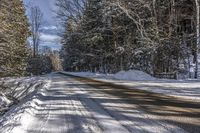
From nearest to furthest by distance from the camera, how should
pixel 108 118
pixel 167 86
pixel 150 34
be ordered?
pixel 108 118, pixel 167 86, pixel 150 34

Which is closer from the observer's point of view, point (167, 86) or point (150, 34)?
point (167, 86)

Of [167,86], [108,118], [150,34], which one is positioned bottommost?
[108,118]

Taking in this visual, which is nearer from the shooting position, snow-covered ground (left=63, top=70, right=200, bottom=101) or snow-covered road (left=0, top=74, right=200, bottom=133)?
snow-covered road (left=0, top=74, right=200, bottom=133)

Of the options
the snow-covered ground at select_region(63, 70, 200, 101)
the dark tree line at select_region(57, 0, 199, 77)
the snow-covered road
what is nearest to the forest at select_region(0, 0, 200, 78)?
the dark tree line at select_region(57, 0, 199, 77)

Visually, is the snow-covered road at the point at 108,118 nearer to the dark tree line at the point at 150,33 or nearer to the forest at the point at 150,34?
the forest at the point at 150,34

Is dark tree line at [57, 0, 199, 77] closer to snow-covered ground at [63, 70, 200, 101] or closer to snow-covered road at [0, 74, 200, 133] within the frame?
snow-covered ground at [63, 70, 200, 101]

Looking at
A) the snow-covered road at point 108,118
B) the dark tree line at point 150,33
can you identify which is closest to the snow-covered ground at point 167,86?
the snow-covered road at point 108,118

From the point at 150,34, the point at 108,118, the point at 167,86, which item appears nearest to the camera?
the point at 108,118

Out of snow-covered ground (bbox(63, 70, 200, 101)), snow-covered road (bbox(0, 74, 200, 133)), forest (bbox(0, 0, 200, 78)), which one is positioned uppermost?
forest (bbox(0, 0, 200, 78))

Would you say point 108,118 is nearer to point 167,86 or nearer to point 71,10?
point 167,86

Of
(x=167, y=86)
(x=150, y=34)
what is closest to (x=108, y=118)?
(x=167, y=86)

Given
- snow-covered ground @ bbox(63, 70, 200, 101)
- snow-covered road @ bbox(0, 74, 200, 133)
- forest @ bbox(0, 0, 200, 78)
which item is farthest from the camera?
forest @ bbox(0, 0, 200, 78)

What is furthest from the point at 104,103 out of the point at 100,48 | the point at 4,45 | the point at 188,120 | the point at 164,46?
the point at 100,48

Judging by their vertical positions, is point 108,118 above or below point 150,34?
below
